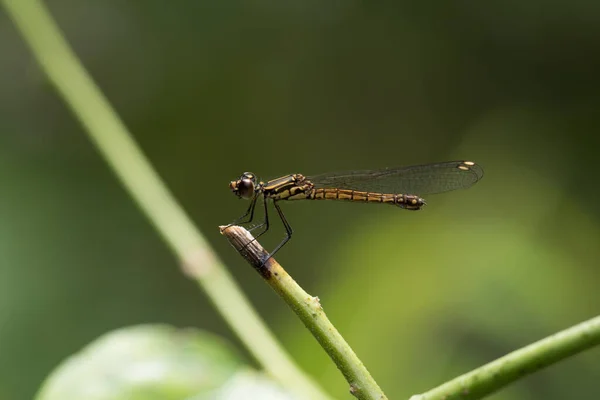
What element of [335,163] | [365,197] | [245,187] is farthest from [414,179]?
[335,163]

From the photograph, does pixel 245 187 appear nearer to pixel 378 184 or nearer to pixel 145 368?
pixel 378 184

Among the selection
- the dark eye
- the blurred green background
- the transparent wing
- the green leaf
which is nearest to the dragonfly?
the transparent wing

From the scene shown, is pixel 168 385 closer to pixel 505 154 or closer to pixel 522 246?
pixel 522 246

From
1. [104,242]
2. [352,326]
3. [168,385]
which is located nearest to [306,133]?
[104,242]

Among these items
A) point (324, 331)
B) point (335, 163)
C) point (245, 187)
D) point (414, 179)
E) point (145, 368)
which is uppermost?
point (335, 163)

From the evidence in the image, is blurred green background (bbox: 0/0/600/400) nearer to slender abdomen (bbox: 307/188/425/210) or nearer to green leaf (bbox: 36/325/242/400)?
slender abdomen (bbox: 307/188/425/210)

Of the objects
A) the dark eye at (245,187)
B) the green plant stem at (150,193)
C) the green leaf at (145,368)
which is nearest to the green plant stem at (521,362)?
the green leaf at (145,368)
